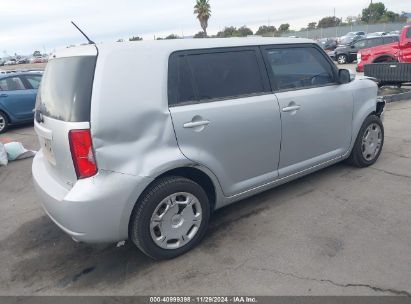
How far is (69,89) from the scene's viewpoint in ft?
8.66

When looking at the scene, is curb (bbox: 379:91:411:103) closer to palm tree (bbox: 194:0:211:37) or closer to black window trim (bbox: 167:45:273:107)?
black window trim (bbox: 167:45:273:107)

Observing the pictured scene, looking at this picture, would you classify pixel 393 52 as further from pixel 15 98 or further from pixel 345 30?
pixel 345 30

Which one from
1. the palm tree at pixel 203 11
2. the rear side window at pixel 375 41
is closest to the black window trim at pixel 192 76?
the rear side window at pixel 375 41

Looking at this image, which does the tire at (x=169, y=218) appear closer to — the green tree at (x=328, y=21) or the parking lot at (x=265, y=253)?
the parking lot at (x=265, y=253)

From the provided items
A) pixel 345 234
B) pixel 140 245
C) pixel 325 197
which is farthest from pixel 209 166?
pixel 325 197

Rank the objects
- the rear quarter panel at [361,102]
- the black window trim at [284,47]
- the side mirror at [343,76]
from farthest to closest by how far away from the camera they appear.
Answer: the rear quarter panel at [361,102] < the side mirror at [343,76] < the black window trim at [284,47]

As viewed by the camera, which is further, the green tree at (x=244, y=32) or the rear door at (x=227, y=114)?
the green tree at (x=244, y=32)

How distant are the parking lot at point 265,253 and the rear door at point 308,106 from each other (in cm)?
48

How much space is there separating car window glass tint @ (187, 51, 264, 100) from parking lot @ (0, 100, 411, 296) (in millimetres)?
1321

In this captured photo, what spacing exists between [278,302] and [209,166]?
1187 millimetres

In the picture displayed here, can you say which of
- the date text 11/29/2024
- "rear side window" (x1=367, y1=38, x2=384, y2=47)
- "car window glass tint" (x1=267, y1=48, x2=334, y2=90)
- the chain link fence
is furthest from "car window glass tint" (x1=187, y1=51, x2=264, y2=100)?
the chain link fence

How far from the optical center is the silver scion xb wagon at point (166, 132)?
2539 millimetres

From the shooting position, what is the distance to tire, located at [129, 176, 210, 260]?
2725mm

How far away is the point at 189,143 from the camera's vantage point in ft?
9.36
